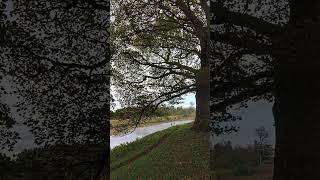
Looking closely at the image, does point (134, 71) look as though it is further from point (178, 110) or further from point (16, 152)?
point (16, 152)

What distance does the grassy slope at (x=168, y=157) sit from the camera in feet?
22.6

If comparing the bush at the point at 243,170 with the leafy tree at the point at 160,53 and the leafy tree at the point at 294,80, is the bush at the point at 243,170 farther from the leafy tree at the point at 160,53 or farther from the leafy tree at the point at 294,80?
the leafy tree at the point at 160,53

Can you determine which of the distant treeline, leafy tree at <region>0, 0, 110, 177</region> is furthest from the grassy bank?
leafy tree at <region>0, 0, 110, 177</region>

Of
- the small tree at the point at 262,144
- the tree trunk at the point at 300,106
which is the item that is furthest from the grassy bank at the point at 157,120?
the tree trunk at the point at 300,106

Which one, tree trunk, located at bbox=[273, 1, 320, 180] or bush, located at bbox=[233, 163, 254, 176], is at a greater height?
tree trunk, located at bbox=[273, 1, 320, 180]

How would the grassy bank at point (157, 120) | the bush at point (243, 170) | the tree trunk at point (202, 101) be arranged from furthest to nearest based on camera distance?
1. the grassy bank at point (157, 120)
2. the tree trunk at point (202, 101)
3. the bush at point (243, 170)

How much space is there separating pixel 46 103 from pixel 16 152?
788 millimetres

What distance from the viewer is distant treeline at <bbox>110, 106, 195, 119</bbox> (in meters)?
7.32

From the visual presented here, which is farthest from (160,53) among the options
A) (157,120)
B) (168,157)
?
(168,157)

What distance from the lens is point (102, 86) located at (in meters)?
6.26

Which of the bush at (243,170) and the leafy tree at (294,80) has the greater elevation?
the leafy tree at (294,80)

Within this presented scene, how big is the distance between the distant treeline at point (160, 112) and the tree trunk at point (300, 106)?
4.01 metres

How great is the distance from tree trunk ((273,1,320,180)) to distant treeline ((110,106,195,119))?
158 inches

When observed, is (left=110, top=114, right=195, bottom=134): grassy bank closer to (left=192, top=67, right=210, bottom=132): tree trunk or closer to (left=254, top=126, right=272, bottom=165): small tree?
(left=192, top=67, right=210, bottom=132): tree trunk
